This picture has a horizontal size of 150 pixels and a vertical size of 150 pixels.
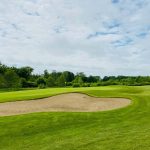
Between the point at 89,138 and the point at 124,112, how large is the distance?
655 cm

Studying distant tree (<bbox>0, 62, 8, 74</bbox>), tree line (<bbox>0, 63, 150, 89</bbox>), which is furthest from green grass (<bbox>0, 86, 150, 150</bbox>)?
distant tree (<bbox>0, 62, 8, 74</bbox>)

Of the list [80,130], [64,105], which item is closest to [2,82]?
[64,105]

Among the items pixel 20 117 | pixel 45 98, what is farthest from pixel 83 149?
pixel 45 98

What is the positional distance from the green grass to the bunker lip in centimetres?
190

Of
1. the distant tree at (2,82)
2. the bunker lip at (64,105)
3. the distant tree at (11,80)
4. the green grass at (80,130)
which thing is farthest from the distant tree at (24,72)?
the green grass at (80,130)

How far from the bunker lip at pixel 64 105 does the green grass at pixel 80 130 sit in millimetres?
1902

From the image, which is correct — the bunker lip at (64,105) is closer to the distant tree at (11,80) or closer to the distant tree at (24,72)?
the distant tree at (11,80)

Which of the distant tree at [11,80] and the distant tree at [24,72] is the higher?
the distant tree at [24,72]

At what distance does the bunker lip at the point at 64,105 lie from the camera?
62.0 ft

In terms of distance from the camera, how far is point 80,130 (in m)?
12.6

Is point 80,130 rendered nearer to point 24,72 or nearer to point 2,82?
point 2,82

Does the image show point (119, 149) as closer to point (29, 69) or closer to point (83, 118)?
point (83, 118)

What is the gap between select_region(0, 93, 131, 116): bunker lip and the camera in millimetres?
18906

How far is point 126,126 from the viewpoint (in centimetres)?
1273
